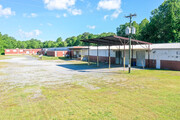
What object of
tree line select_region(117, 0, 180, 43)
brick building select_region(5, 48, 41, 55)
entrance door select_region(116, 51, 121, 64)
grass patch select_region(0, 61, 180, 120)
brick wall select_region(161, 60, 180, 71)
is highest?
tree line select_region(117, 0, 180, 43)

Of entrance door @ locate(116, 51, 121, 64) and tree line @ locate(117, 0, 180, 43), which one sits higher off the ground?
tree line @ locate(117, 0, 180, 43)

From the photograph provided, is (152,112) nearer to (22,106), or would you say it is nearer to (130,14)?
(22,106)

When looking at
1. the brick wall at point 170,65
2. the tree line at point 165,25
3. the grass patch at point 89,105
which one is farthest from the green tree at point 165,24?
the grass patch at point 89,105

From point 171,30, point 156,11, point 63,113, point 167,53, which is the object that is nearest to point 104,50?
point 167,53

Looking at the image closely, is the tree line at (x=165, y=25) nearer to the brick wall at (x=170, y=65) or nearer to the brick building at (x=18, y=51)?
the brick wall at (x=170, y=65)

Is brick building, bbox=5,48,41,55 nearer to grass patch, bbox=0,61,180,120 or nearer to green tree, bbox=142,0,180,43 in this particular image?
green tree, bbox=142,0,180,43

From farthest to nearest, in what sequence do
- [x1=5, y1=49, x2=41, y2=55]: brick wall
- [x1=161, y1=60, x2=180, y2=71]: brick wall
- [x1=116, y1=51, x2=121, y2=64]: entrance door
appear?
[x1=5, y1=49, x2=41, y2=55]: brick wall → [x1=116, y1=51, x2=121, y2=64]: entrance door → [x1=161, y1=60, x2=180, y2=71]: brick wall

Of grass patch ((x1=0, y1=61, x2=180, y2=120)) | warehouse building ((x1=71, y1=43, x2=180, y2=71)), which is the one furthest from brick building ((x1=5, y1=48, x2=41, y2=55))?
grass patch ((x1=0, y1=61, x2=180, y2=120))

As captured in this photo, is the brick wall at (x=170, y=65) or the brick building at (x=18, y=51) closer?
the brick wall at (x=170, y=65)

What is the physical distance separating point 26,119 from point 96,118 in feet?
8.61

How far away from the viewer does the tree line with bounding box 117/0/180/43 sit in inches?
1356

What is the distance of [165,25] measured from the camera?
3628cm

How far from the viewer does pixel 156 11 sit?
4025 centimetres

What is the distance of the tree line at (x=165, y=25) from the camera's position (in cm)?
3444
